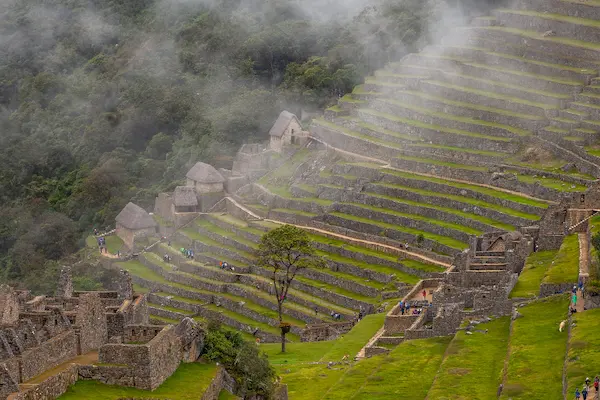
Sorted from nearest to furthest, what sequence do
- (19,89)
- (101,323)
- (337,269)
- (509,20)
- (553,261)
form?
(101,323) → (553,261) → (337,269) → (509,20) → (19,89)

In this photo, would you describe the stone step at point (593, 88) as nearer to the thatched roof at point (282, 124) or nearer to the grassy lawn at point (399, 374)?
the thatched roof at point (282, 124)

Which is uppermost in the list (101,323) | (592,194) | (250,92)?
(250,92)

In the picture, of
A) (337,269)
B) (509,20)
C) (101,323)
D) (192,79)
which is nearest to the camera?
(101,323)

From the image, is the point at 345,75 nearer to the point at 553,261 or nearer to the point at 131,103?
the point at 131,103

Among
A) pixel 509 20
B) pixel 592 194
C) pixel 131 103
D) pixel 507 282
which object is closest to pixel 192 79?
pixel 131 103

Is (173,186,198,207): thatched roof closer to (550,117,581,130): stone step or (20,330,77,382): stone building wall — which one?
(550,117,581,130): stone step

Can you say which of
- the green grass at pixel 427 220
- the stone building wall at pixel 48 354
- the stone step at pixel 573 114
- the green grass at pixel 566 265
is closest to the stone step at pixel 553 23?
the stone step at pixel 573 114

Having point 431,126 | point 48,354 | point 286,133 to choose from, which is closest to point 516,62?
point 431,126
